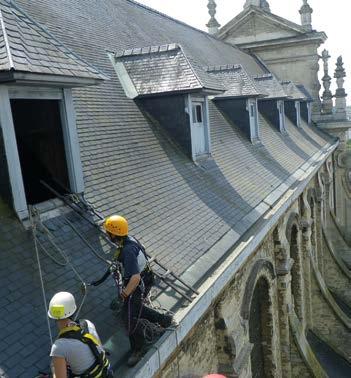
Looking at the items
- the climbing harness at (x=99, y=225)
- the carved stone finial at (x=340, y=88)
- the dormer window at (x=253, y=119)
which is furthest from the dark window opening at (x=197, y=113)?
the carved stone finial at (x=340, y=88)

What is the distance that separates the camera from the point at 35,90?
4.91m

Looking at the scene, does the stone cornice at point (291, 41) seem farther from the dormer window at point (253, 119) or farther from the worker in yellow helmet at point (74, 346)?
the worker in yellow helmet at point (74, 346)

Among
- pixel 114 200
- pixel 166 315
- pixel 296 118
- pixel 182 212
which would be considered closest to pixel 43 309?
pixel 166 315

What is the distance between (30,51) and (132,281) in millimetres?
2618

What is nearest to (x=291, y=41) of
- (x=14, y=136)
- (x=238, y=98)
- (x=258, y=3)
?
(x=258, y=3)

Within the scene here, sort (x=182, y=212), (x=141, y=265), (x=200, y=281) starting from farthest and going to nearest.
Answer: (x=182, y=212) → (x=200, y=281) → (x=141, y=265)

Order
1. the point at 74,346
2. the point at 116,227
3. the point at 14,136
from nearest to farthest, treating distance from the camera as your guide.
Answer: the point at 74,346 < the point at 116,227 < the point at 14,136

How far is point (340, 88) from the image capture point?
102 ft

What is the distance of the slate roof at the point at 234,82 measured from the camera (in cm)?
1330

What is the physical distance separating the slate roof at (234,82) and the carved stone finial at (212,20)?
57.3 ft

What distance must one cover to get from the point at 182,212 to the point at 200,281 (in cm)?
147

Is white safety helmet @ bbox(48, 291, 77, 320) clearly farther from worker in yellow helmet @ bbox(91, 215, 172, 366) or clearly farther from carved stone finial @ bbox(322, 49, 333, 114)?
carved stone finial @ bbox(322, 49, 333, 114)

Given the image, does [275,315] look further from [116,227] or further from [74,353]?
[74,353]

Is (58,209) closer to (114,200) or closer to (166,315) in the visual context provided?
(114,200)
